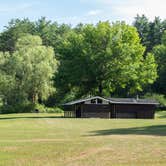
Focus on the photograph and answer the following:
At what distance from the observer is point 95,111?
79.1m

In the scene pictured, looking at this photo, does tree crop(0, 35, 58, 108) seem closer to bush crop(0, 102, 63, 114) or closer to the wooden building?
bush crop(0, 102, 63, 114)

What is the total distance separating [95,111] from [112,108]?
109 inches

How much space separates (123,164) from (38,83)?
77.3 meters

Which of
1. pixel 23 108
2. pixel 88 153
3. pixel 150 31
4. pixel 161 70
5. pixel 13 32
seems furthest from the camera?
pixel 150 31

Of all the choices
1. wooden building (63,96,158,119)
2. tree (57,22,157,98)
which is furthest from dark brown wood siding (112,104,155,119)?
tree (57,22,157,98)

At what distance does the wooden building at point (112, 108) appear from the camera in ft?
258

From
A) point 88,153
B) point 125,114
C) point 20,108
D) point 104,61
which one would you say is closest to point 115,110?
point 125,114

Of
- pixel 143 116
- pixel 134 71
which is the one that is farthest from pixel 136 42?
pixel 143 116

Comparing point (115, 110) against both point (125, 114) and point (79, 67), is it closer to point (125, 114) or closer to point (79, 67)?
point (125, 114)

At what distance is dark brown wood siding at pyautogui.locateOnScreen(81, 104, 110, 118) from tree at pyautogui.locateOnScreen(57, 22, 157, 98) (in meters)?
11.5

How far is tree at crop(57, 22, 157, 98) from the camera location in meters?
89.6

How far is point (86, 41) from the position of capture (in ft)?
301

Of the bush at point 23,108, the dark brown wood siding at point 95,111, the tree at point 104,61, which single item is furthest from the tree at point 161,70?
the dark brown wood siding at point 95,111

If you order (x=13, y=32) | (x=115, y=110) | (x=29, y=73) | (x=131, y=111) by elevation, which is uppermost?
(x=13, y=32)
